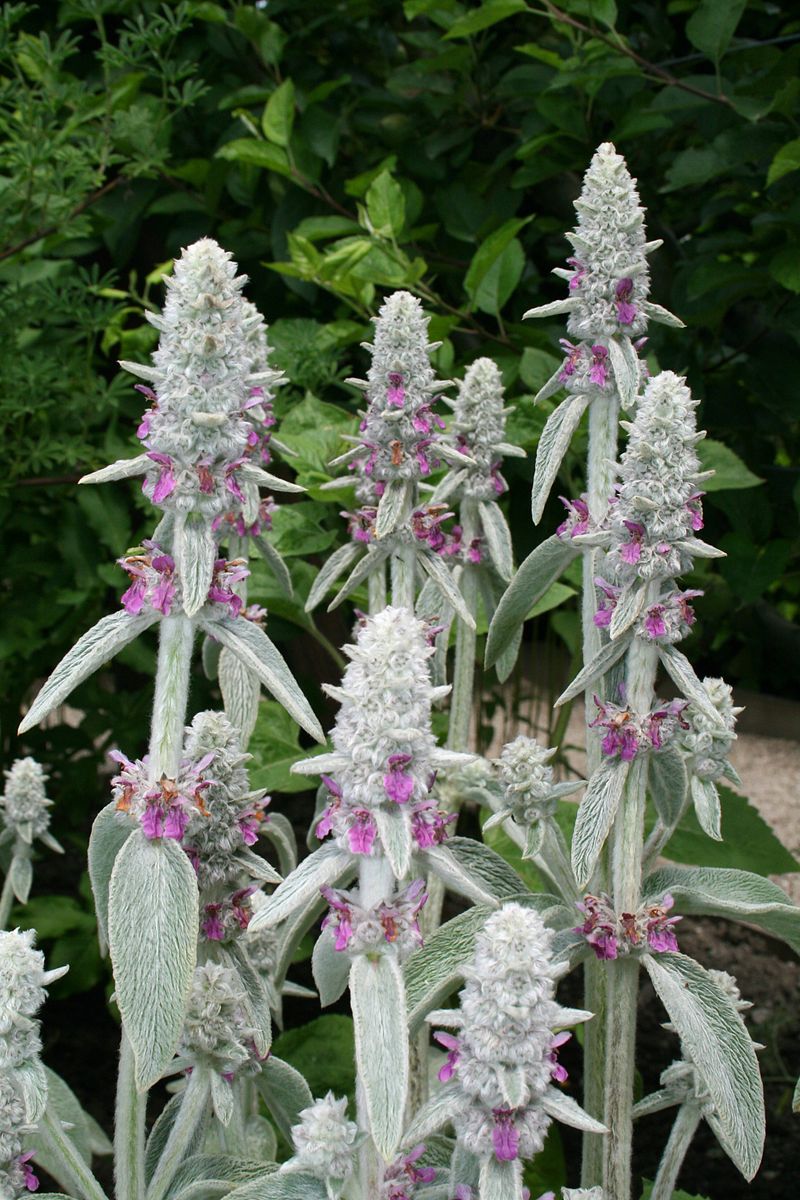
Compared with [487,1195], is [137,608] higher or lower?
higher

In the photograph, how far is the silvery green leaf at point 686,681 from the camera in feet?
3.47

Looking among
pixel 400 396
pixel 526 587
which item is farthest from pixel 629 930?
pixel 400 396

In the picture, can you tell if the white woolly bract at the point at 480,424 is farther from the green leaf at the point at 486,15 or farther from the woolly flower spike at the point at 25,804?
the green leaf at the point at 486,15

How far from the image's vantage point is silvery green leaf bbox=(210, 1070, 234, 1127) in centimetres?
114

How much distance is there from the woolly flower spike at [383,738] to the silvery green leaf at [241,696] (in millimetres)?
493

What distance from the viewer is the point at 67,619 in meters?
2.43

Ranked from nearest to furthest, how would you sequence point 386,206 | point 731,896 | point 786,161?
1. point 731,896
2. point 786,161
3. point 386,206

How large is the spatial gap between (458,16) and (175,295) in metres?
1.63

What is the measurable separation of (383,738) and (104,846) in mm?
349

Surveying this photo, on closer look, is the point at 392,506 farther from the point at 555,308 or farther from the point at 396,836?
the point at 396,836

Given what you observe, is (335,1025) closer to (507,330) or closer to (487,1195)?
(487,1195)

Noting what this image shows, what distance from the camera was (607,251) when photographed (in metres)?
1.22

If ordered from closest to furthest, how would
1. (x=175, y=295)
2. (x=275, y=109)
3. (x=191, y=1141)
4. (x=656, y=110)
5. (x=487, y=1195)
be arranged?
(x=487, y=1195) → (x=175, y=295) → (x=191, y=1141) → (x=656, y=110) → (x=275, y=109)

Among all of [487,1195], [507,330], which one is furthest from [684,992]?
[507,330]
